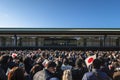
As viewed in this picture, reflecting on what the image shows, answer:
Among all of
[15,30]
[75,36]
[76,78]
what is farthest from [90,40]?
[76,78]

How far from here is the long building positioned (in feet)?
187

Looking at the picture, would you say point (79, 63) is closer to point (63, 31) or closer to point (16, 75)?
point (16, 75)

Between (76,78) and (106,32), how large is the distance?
155 ft

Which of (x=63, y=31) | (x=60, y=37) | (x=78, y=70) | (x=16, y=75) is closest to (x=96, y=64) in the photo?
(x=16, y=75)

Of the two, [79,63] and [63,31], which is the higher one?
[79,63]

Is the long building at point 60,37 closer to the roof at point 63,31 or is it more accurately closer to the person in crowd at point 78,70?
the roof at point 63,31

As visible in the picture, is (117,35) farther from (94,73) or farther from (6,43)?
(94,73)

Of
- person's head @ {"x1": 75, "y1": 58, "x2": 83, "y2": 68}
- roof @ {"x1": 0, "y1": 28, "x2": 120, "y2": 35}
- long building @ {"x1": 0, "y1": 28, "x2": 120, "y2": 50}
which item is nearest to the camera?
person's head @ {"x1": 75, "y1": 58, "x2": 83, "y2": 68}

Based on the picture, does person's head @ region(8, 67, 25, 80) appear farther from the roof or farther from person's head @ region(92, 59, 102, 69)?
the roof

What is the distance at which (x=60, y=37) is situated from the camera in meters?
60.8

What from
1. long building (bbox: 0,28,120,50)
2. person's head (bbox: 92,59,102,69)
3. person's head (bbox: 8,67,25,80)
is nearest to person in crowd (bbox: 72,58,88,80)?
person's head (bbox: 92,59,102,69)

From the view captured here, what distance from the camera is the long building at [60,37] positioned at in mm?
57000

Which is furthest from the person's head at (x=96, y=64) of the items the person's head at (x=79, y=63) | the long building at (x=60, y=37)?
the long building at (x=60, y=37)

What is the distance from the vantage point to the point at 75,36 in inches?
2341
